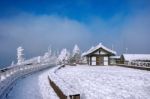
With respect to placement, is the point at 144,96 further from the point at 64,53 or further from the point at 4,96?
the point at 64,53

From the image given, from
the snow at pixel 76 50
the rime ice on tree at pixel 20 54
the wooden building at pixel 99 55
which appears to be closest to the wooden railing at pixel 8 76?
the wooden building at pixel 99 55

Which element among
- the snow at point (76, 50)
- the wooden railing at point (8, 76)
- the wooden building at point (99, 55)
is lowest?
the wooden railing at point (8, 76)

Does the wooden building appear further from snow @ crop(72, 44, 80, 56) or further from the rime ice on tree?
snow @ crop(72, 44, 80, 56)

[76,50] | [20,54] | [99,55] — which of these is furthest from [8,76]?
[76,50]

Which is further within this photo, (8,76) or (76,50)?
(76,50)

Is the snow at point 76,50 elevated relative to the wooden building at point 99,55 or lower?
elevated

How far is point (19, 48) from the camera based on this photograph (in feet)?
188

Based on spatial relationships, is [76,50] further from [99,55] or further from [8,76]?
[8,76]

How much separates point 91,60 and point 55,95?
33.8 m

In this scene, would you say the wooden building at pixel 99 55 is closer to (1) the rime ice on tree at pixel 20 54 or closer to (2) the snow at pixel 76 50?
(1) the rime ice on tree at pixel 20 54

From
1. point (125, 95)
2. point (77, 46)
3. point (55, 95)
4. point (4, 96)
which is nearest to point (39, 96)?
point (55, 95)

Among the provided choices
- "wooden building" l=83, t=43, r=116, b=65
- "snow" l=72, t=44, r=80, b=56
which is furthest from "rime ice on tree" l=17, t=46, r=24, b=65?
"snow" l=72, t=44, r=80, b=56

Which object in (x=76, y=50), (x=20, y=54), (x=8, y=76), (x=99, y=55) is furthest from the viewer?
(x=76, y=50)

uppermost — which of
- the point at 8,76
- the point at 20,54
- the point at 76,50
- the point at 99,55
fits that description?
the point at 76,50
